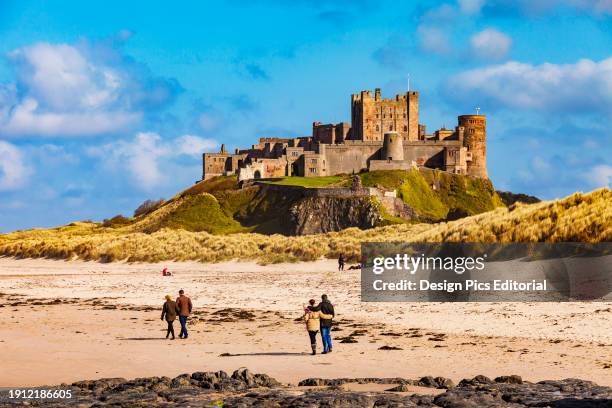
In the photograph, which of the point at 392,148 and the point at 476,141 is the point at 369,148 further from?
the point at 476,141

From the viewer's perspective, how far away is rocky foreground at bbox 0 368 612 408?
12891 mm

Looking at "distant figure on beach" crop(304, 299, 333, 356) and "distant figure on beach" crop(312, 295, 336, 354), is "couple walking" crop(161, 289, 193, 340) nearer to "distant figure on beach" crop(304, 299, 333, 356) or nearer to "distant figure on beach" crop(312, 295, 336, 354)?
"distant figure on beach" crop(304, 299, 333, 356)

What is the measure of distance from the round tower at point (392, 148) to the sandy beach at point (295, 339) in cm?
7807

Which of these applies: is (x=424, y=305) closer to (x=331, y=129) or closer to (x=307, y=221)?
(x=307, y=221)

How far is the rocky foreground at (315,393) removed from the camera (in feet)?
42.3

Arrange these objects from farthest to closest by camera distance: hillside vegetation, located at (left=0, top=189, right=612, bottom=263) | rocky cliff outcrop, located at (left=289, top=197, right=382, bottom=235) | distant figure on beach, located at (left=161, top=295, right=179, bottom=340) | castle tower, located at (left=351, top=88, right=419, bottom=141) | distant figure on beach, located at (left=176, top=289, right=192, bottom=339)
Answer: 1. castle tower, located at (left=351, top=88, right=419, bottom=141)
2. rocky cliff outcrop, located at (left=289, top=197, right=382, bottom=235)
3. hillside vegetation, located at (left=0, top=189, right=612, bottom=263)
4. distant figure on beach, located at (left=176, top=289, right=192, bottom=339)
5. distant figure on beach, located at (left=161, top=295, right=179, bottom=340)

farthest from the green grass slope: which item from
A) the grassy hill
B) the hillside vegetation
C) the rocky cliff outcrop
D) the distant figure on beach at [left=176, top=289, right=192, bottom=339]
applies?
the distant figure on beach at [left=176, top=289, right=192, bottom=339]

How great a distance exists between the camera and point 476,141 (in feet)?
384

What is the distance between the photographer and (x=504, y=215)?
2956 cm

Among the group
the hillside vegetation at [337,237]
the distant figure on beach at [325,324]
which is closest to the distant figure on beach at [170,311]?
the distant figure on beach at [325,324]

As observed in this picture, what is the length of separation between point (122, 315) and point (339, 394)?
15.2 m

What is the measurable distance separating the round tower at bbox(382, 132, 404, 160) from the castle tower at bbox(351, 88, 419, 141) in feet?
38.7

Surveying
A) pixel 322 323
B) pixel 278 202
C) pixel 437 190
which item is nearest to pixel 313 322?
pixel 322 323

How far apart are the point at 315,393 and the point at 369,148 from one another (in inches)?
3928
